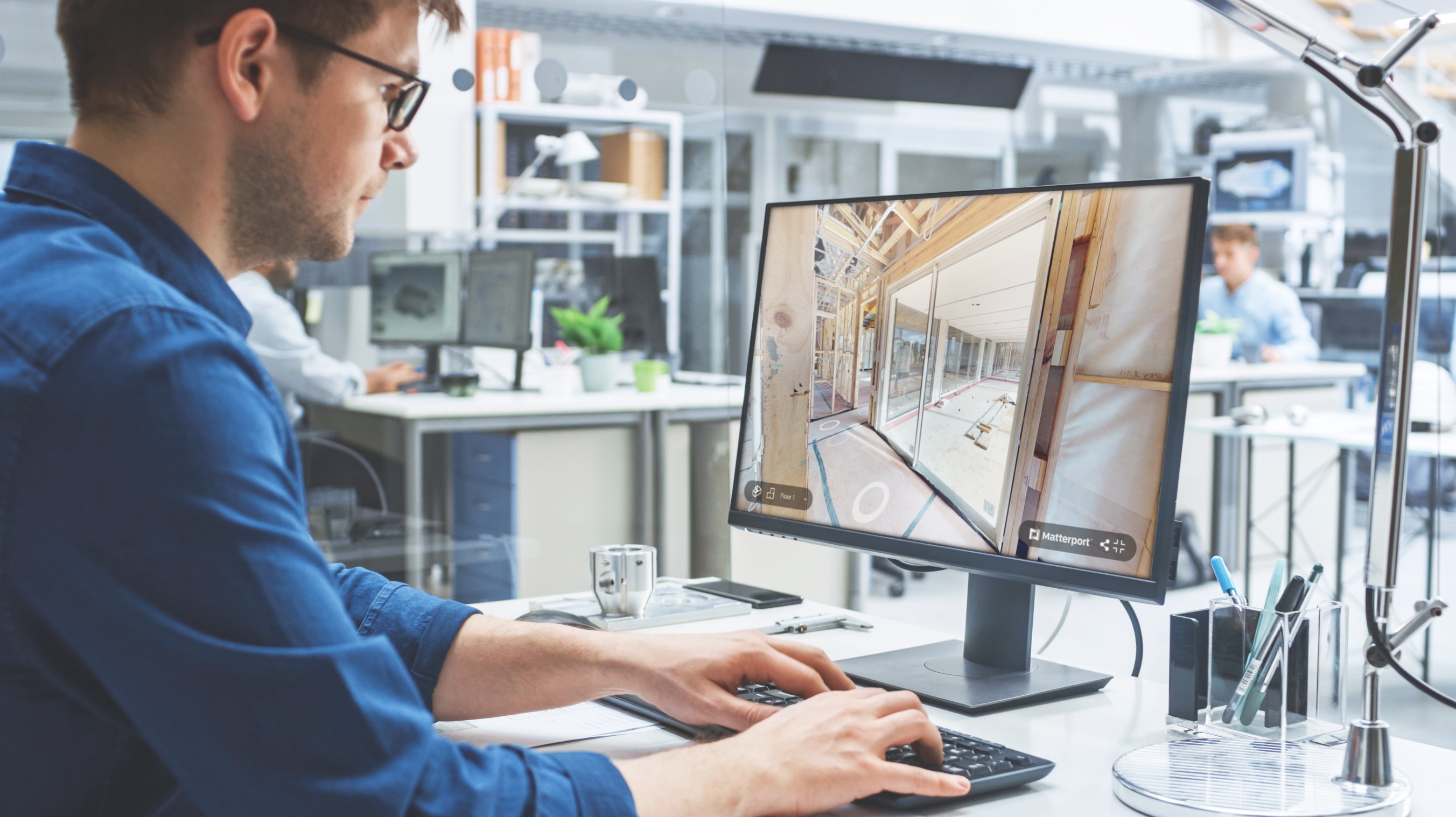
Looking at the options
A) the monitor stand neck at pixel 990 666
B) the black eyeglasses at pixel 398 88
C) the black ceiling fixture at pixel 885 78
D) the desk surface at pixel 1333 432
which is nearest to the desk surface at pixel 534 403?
the desk surface at pixel 1333 432

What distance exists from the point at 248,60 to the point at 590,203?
159 inches

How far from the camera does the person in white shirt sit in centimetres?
342

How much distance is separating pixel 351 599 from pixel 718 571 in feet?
6.70

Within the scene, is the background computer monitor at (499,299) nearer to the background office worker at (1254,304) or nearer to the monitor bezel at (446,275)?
the monitor bezel at (446,275)

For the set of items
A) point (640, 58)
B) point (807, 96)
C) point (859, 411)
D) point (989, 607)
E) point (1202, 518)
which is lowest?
point (1202, 518)

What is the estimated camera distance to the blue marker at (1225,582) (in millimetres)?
981

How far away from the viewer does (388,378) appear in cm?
376

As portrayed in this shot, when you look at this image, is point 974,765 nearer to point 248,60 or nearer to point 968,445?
point 968,445

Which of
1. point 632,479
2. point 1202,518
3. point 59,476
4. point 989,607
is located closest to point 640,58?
point 632,479

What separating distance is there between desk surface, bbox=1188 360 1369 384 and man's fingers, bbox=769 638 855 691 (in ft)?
12.9

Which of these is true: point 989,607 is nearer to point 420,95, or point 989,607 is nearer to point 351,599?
point 351,599

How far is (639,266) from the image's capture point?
406 centimetres

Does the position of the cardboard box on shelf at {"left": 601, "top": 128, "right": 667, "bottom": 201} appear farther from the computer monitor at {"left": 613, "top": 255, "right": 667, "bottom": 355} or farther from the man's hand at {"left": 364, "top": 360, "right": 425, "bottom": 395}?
the man's hand at {"left": 364, "top": 360, "right": 425, "bottom": 395}

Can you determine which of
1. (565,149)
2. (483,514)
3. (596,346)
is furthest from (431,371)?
(565,149)
